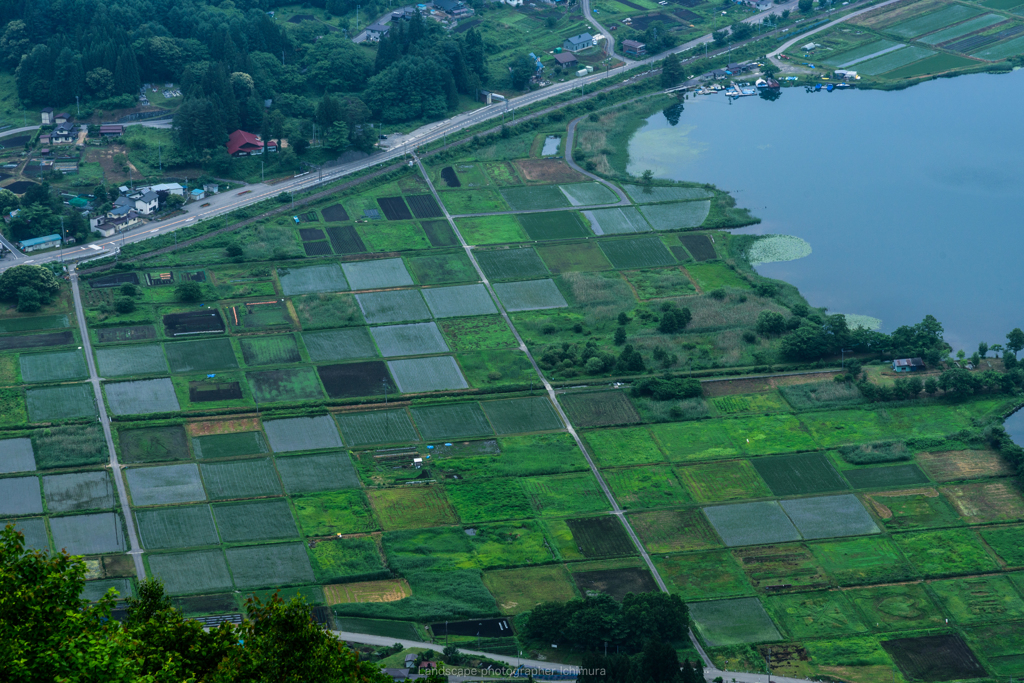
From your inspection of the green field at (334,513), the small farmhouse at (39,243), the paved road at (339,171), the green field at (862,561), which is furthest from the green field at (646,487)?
the small farmhouse at (39,243)

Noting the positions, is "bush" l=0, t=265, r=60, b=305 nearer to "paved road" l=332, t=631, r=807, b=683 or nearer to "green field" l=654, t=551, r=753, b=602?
"paved road" l=332, t=631, r=807, b=683

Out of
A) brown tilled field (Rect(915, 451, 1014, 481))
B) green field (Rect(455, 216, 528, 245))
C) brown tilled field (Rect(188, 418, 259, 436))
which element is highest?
green field (Rect(455, 216, 528, 245))

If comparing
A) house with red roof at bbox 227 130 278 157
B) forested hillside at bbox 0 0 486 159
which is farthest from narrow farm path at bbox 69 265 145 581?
forested hillside at bbox 0 0 486 159

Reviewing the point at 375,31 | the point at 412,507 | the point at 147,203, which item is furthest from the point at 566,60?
the point at 412,507

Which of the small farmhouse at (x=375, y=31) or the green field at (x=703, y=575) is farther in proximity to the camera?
the small farmhouse at (x=375, y=31)

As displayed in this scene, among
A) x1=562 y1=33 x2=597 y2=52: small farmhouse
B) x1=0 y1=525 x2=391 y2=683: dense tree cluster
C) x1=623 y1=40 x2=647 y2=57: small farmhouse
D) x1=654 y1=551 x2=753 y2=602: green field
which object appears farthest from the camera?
x1=562 y1=33 x2=597 y2=52: small farmhouse

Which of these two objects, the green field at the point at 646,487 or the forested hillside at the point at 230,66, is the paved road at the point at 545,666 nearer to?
the green field at the point at 646,487
